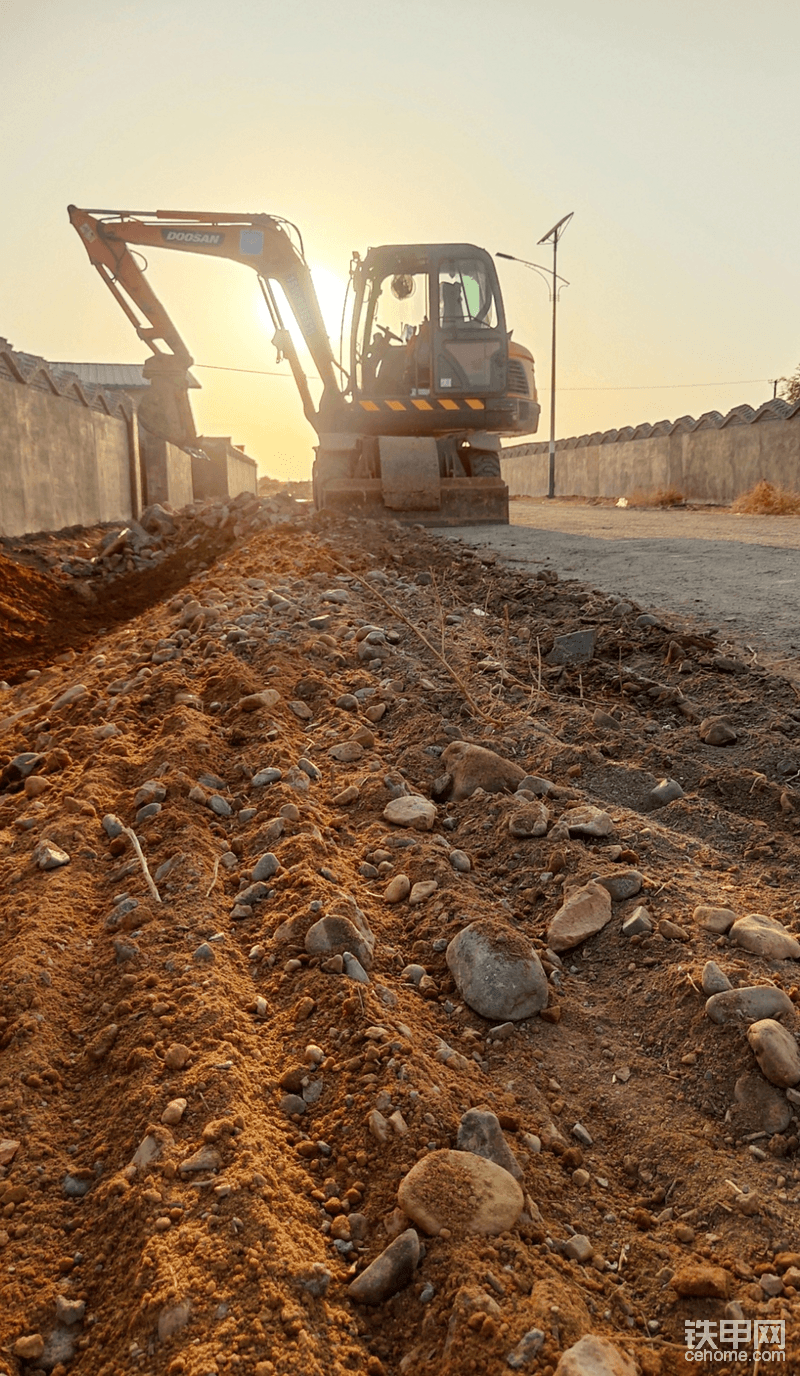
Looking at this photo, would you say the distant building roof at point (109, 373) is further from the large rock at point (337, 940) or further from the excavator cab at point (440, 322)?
the large rock at point (337, 940)

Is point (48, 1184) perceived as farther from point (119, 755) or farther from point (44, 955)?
point (119, 755)

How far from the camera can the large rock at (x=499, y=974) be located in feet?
6.89

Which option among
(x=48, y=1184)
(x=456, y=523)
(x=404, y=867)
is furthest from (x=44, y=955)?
(x=456, y=523)

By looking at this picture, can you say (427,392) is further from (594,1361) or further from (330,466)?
(594,1361)

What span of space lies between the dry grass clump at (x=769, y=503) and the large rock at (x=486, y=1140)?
51.0 ft

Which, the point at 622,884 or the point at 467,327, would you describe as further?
the point at 467,327

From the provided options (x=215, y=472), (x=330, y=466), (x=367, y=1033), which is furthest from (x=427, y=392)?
(x=215, y=472)

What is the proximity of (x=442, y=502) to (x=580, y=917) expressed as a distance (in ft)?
33.8

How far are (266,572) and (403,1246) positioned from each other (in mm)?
5781

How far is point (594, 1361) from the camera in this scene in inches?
51.8

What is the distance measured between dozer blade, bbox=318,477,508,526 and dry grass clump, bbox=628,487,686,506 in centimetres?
1125

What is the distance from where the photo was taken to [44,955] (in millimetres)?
2295

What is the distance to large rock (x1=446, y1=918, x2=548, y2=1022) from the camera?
2.10 meters

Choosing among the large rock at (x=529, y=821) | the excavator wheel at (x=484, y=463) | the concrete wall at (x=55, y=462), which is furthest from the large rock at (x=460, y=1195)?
the excavator wheel at (x=484, y=463)
